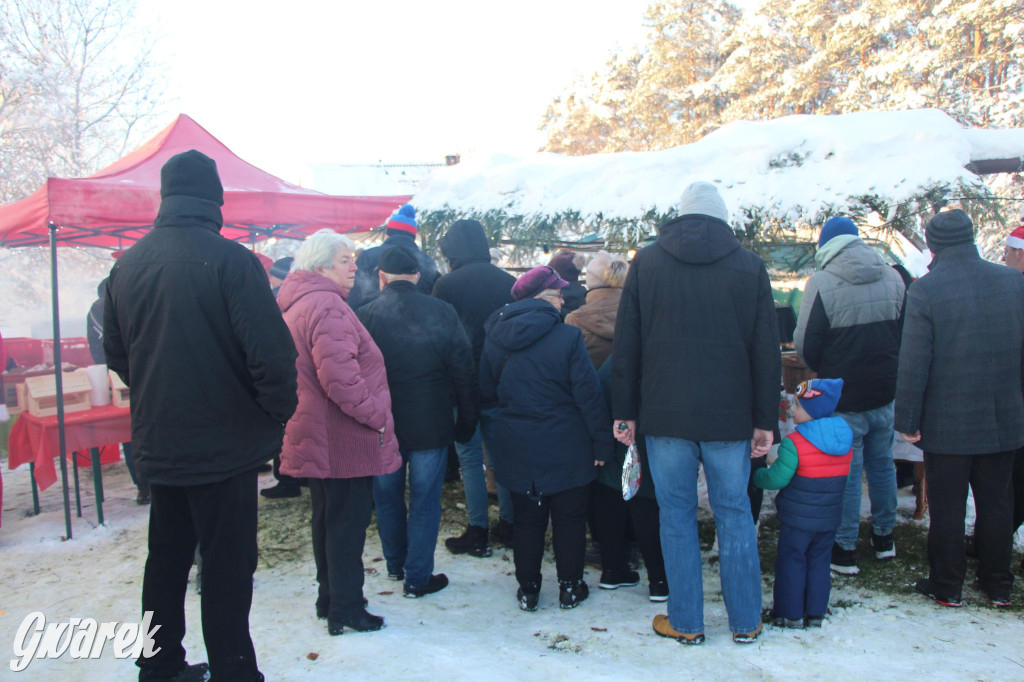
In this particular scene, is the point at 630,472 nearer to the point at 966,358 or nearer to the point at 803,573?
the point at 803,573

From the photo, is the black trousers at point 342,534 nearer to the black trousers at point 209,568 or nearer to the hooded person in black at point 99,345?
the black trousers at point 209,568

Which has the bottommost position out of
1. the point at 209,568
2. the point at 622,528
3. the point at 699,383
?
the point at 622,528

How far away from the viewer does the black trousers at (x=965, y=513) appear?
309cm

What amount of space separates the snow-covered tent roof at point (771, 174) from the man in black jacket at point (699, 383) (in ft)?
7.33

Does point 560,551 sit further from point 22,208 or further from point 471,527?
point 22,208

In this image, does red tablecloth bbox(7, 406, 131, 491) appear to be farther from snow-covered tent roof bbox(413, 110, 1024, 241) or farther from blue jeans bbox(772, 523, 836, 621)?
blue jeans bbox(772, 523, 836, 621)

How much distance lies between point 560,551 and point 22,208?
4.38 m

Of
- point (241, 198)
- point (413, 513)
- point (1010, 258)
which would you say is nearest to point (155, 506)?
point (413, 513)

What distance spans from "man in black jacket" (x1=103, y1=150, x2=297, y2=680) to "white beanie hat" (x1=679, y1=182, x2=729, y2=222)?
1710mm

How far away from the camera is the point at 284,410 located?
2.39 meters

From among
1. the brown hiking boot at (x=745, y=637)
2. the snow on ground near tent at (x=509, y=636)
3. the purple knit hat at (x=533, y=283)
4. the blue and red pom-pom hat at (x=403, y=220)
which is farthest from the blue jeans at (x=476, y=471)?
the blue and red pom-pom hat at (x=403, y=220)

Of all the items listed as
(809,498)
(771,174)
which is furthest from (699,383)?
(771,174)

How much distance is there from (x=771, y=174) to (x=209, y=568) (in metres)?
4.48

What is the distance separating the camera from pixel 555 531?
3.24 m
